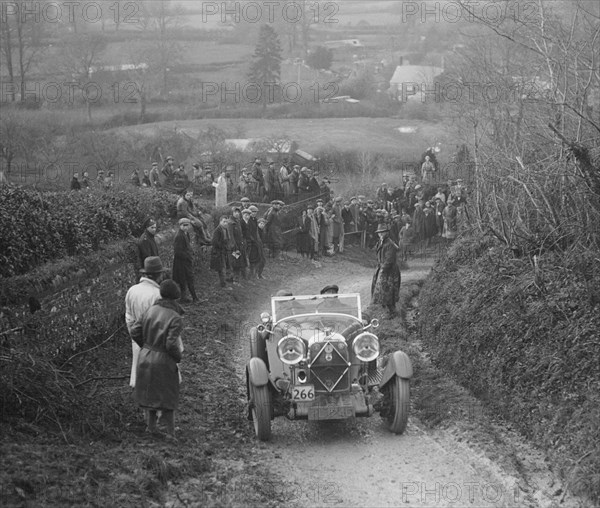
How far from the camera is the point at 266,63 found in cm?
5862

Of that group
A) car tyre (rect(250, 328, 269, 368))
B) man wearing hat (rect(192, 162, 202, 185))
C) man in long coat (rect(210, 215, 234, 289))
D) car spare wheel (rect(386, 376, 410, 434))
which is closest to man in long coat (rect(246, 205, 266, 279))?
man in long coat (rect(210, 215, 234, 289))

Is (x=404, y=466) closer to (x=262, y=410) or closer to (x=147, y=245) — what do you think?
(x=262, y=410)

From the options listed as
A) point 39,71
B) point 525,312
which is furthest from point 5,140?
point 525,312

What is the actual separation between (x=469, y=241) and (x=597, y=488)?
32.2 feet

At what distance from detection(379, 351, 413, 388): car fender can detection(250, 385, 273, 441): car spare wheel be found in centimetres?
154

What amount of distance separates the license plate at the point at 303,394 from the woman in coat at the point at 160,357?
1.59 metres

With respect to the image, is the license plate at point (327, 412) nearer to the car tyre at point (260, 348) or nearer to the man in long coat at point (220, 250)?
the car tyre at point (260, 348)

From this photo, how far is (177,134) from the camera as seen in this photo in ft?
143

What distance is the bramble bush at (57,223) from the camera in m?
12.0

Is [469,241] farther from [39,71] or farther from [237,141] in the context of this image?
[39,71]

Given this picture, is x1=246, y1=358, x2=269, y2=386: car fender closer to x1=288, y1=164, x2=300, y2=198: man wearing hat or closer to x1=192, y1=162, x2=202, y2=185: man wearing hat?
x1=288, y1=164, x2=300, y2=198: man wearing hat

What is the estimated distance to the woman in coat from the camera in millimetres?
9359

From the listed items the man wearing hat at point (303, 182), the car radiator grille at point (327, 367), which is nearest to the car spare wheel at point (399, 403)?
the car radiator grille at point (327, 367)

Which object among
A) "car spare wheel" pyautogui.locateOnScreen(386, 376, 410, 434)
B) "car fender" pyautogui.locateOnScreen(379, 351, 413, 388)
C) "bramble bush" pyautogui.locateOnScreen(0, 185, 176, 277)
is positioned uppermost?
"bramble bush" pyautogui.locateOnScreen(0, 185, 176, 277)
